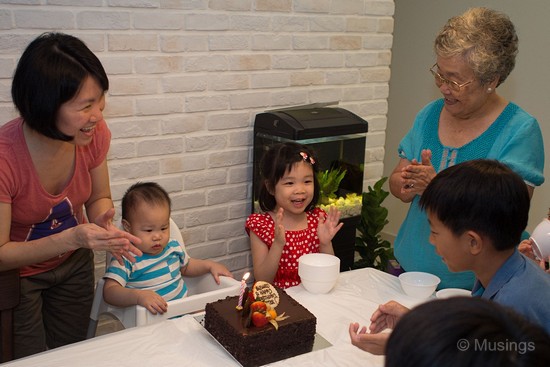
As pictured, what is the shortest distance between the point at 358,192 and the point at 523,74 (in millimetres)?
1524

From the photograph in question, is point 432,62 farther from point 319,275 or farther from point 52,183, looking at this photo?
point 52,183

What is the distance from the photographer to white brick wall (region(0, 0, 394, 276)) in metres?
2.61

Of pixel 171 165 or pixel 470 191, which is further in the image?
pixel 171 165

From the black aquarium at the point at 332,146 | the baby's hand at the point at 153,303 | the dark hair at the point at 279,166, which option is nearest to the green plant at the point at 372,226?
the black aquarium at the point at 332,146

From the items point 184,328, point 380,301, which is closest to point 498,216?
point 380,301

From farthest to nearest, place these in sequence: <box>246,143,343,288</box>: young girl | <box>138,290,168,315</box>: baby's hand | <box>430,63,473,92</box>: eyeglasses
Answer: <box>246,143,343,288</box>: young girl
<box>430,63,473,92</box>: eyeglasses
<box>138,290,168,315</box>: baby's hand

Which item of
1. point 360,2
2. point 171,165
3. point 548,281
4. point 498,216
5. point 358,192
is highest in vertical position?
point 360,2

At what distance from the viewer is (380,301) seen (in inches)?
78.2

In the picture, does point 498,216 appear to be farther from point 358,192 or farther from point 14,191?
point 358,192

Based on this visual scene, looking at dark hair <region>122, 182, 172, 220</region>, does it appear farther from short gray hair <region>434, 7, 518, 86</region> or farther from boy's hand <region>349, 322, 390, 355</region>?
short gray hair <region>434, 7, 518, 86</region>

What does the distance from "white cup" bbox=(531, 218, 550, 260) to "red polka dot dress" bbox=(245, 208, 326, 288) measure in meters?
1.02

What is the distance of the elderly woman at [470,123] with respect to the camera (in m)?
2.05

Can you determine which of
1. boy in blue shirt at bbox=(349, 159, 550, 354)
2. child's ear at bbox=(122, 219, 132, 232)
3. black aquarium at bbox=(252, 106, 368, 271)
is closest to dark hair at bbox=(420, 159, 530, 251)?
boy in blue shirt at bbox=(349, 159, 550, 354)

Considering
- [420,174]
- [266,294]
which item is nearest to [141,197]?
[266,294]
